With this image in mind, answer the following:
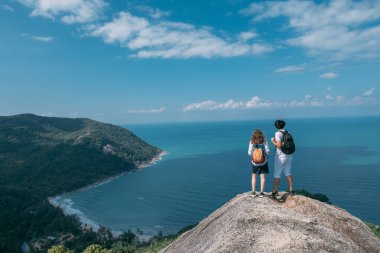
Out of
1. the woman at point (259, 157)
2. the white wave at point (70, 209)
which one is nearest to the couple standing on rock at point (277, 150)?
the woman at point (259, 157)

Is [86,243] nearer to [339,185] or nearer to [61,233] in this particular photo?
[61,233]

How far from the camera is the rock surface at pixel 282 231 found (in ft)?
39.7

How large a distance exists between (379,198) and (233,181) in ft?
243

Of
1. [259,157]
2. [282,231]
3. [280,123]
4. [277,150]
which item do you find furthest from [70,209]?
[282,231]

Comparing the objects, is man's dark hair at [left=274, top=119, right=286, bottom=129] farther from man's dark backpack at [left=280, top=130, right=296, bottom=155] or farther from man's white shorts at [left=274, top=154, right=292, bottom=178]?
man's white shorts at [left=274, top=154, right=292, bottom=178]

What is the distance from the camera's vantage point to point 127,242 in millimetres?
105750

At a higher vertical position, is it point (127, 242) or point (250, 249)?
point (250, 249)

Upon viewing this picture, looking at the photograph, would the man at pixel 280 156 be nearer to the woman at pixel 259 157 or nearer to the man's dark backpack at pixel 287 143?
the man's dark backpack at pixel 287 143

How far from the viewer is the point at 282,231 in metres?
12.5

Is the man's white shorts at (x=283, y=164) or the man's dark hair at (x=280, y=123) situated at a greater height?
the man's dark hair at (x=280, y=123)

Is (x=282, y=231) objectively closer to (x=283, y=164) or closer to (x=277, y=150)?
(x=283, y=164)

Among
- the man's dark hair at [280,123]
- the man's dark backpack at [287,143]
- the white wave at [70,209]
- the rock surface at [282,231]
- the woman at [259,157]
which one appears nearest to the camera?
the rock surface at [282,231]

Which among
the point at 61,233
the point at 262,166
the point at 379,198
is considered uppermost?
the point at 262,166

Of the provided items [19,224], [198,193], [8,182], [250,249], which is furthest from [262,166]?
[8,182]
